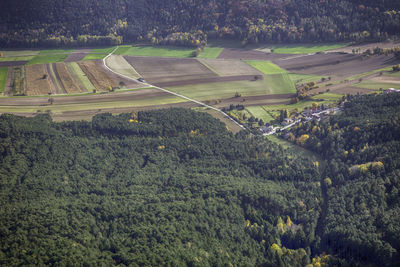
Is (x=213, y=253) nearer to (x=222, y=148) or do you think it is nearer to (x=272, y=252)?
(x=272, y=252)

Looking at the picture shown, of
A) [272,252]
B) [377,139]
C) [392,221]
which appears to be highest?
[377,139]

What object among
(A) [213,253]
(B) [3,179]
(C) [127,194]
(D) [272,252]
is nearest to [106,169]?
(C) [127,194]

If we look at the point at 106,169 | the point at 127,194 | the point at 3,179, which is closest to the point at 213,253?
the point at 127,194

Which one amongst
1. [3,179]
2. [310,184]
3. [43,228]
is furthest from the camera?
[310,184]

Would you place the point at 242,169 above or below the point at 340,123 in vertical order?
below

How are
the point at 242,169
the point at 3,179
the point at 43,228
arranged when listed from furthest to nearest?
1. the point at 242,169
2. the point at 3,179
3. the point at 43,228

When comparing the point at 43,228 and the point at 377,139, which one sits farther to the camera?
the point at 377,139
